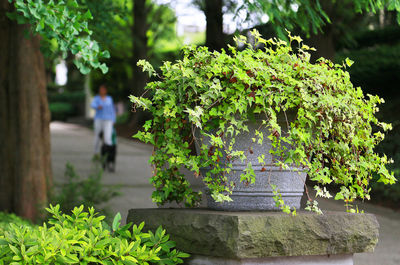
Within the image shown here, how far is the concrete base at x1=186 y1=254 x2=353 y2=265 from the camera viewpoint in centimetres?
314

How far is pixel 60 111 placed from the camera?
3434 centimetres

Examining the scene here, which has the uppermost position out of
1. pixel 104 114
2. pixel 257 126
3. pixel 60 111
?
pixel 257 126

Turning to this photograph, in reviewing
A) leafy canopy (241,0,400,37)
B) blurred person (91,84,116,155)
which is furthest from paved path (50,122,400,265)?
leafy canopy (241,0,400,37)

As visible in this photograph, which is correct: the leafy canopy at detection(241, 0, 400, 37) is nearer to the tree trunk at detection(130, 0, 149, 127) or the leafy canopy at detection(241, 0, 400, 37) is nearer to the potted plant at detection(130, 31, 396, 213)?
the potted plant at detection(130, 31, 396, 213)

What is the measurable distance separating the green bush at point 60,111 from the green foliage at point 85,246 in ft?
103

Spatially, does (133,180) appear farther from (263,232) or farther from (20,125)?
(263,232)

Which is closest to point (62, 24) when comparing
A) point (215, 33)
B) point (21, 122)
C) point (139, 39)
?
point (215, 33)

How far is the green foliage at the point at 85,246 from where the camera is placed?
9.74 ft

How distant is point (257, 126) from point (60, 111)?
3222cm

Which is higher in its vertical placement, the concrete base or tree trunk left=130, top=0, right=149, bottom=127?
tree trunk left=130, top=0, right=149, bottom=127

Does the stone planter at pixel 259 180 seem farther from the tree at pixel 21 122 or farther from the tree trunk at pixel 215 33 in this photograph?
the tree at pixel 21 122

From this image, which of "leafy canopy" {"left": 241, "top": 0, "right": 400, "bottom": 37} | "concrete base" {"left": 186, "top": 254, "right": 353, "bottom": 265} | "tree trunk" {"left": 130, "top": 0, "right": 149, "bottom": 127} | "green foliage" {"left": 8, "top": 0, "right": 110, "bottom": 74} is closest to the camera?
"concrete base" {"left": 186, "top": 254, "right": 353, "bottom": 265}

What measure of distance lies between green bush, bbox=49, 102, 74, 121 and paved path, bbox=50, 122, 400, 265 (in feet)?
42.1

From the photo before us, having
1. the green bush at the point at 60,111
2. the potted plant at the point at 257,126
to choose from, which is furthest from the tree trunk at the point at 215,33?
the green bush at the point at 60,111
